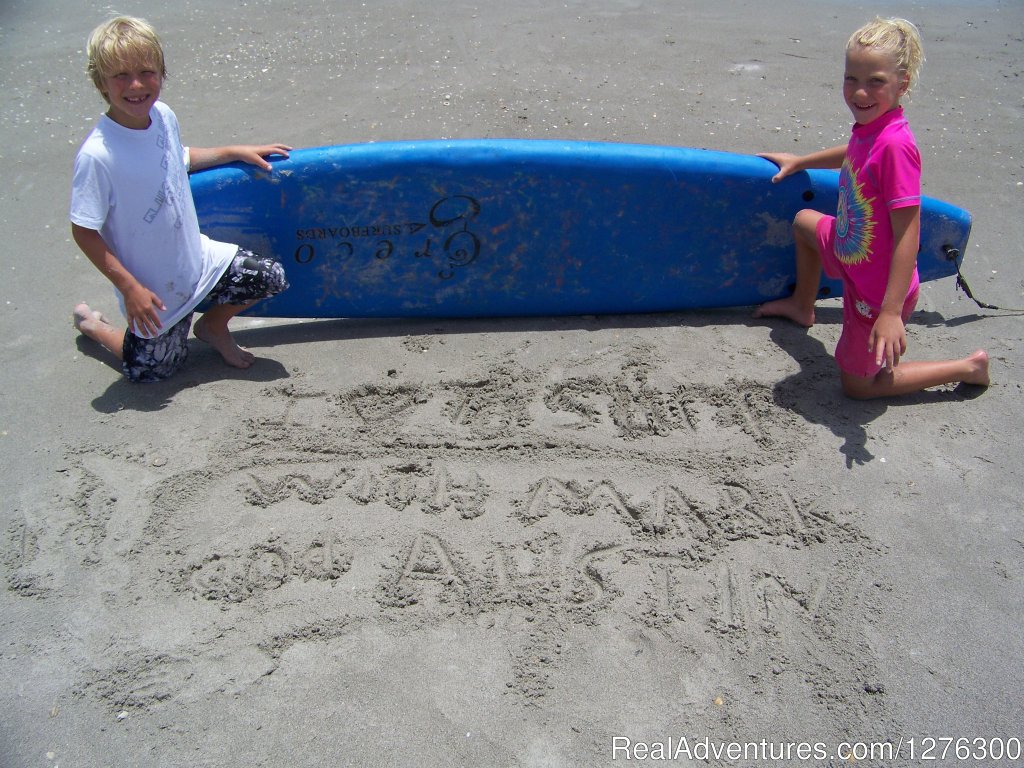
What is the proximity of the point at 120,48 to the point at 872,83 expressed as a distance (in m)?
2.46

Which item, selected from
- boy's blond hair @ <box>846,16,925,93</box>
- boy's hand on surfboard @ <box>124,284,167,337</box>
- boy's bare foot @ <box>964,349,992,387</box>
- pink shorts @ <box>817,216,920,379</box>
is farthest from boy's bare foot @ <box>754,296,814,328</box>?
boy's hand on surfboard @ <box>124,284,167,337</box>

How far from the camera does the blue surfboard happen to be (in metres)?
3.30

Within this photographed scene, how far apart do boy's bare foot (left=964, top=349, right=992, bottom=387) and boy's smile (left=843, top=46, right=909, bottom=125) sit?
0.95 meters

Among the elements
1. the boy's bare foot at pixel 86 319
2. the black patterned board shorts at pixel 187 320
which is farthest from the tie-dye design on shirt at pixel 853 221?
the boy's bare foot at pixel 86 319

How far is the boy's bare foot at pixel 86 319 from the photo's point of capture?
3.34m

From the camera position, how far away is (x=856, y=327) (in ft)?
9.89

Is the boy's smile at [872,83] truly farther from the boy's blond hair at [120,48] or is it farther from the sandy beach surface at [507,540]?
the boy's blond hair at [120,48]

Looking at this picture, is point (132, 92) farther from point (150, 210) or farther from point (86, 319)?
point (86, 319)

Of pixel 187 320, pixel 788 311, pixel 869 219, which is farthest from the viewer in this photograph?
pixel 788 311

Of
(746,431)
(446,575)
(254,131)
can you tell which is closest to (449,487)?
(446,575)

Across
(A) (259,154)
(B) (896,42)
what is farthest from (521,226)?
(B) (896,42)

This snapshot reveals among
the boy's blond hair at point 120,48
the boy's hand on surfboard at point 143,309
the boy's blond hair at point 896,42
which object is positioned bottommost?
the boy's hand on surfboard at point 143,309

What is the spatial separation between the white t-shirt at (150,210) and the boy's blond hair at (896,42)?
2.36 meters

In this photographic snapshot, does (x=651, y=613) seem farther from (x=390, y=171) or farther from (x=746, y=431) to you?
(x=390, y=171)
